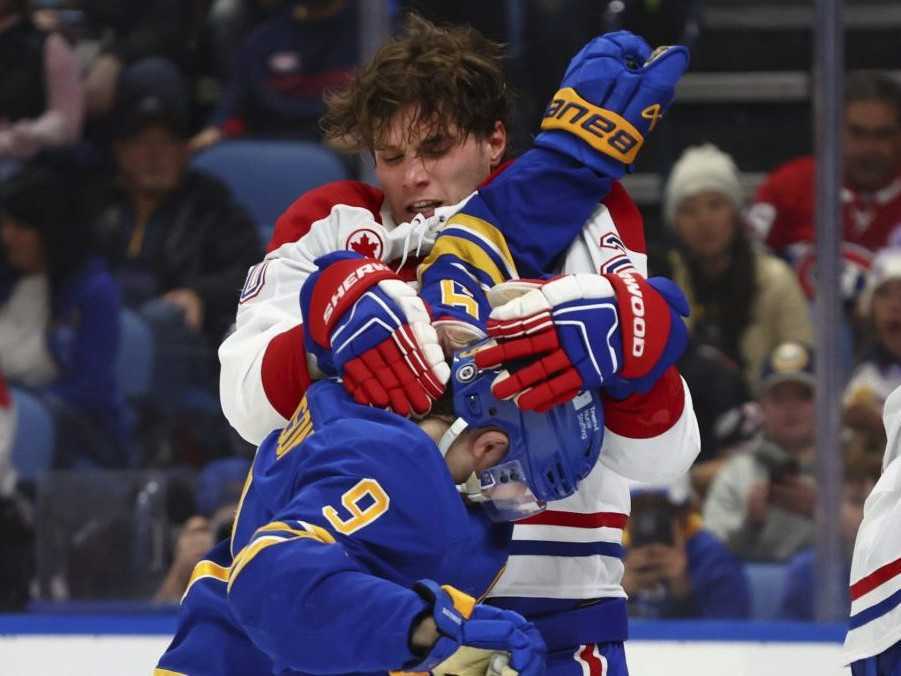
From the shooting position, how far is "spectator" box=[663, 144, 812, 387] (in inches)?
139

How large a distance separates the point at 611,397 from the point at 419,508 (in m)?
0.29

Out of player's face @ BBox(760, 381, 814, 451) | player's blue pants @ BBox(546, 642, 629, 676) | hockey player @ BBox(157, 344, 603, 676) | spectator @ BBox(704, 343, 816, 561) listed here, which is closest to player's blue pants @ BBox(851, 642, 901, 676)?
player's blue pants @ BBox(546, 642, 629, 676)

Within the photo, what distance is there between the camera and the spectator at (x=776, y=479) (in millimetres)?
3383

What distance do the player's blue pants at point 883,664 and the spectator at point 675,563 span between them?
138 centimetres

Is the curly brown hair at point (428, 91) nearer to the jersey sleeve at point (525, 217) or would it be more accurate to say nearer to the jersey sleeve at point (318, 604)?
the jersey sleeve at point (525, 217)

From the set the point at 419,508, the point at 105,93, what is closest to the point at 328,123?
the point at 419,508

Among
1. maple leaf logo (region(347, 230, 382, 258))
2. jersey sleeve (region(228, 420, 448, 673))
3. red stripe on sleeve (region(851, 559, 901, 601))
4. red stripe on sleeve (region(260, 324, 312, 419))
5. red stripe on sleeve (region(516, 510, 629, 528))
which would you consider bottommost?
red stripe on sleeve (region(851, 559, 901, 601))

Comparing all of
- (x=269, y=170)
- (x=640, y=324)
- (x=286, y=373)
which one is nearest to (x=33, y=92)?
(x=269, y=170)

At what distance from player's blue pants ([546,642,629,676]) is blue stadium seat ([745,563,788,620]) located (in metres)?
1.35

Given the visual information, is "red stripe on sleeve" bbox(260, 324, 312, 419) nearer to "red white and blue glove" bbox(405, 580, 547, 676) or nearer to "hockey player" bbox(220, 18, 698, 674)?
"hockey player" bbox(220, 18, 698, 674)

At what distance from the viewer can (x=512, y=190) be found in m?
1.89

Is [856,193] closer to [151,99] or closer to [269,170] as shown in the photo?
[269,170]

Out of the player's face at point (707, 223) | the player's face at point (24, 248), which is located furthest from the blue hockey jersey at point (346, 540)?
the player's face at point (24, 248)

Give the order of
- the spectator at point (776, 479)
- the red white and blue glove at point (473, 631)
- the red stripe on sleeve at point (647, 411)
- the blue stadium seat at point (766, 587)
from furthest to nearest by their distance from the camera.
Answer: the spectator at point (776, 479) < the blue stadium seat at point (766, 587) < the red stripe on sleeve at point (647, 411) < the red white and blue glove at point (473, 631)
